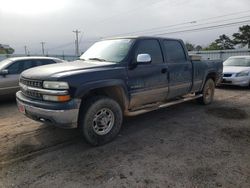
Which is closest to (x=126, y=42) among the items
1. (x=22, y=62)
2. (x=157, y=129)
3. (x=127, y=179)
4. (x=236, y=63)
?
(x=157, y=129)

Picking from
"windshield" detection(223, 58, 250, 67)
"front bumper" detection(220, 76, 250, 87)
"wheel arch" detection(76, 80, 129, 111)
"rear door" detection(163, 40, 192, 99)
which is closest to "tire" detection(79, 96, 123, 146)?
"wheel arch" detection(76, 80, 129, 111)

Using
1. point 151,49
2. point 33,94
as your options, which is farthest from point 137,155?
point 151,49

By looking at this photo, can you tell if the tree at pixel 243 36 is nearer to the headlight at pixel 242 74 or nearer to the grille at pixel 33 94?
the headlight at pixel 242 74

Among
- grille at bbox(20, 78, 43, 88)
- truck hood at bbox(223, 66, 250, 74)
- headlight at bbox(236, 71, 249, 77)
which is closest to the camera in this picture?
grille at bbox(20, 78, 43, 88)

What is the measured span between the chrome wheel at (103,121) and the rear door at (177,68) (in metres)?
1.81

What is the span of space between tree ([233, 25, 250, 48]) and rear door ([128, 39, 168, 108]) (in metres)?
45.9

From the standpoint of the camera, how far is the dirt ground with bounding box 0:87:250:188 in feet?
9.59

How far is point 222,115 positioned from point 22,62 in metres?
6.35

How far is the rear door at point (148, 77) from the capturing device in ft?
14.5

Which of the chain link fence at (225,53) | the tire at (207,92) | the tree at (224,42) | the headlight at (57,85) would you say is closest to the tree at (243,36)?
the tree at (224,42)

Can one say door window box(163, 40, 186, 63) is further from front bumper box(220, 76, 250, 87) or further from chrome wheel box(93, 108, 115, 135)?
front bumper box(220, 76, 250, 87)

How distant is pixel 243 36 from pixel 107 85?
159 ft

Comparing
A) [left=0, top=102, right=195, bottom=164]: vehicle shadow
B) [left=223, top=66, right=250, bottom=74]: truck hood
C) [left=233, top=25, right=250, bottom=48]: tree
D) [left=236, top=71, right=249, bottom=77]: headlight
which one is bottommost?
[left=0, top=102, right=195, bottom=164]: vehicle shadow

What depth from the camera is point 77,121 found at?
144 inches
